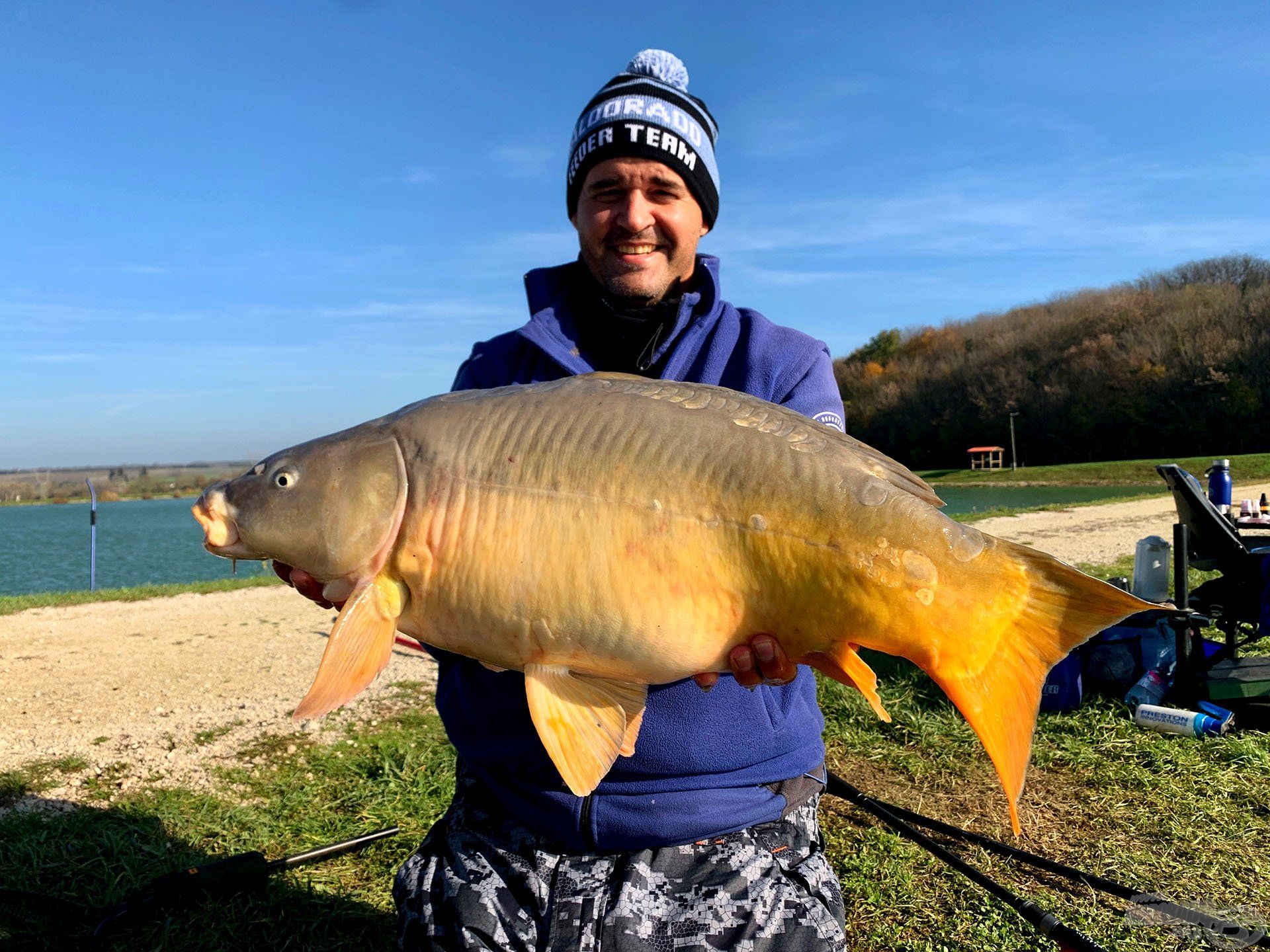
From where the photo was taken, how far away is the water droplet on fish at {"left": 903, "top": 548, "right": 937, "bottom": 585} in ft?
5.38

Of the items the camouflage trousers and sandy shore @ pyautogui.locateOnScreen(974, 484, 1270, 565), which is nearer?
the camouflage trousers

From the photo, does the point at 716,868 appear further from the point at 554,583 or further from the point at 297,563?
the point at 297,563

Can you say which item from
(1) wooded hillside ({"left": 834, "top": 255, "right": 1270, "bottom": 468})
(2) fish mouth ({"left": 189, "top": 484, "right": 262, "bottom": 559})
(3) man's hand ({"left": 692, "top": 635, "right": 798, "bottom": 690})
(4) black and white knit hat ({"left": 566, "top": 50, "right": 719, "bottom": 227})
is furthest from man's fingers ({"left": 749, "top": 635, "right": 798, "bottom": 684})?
(1) wooded hillside ({"left": 834, "top": 255, "right": 1270, "bottom": 468})

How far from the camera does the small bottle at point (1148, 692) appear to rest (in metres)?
4.54

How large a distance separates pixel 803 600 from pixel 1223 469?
6426 millimetres

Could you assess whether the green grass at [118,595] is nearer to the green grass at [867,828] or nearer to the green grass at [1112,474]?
the green grass at [867,828]

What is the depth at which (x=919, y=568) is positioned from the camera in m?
1.64

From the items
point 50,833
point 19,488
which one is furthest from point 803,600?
point 19,488

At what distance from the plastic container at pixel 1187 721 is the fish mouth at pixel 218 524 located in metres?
4.20

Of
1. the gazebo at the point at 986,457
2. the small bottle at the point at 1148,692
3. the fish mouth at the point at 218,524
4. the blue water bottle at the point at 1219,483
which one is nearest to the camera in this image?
the fish mouth at the point at 218,524

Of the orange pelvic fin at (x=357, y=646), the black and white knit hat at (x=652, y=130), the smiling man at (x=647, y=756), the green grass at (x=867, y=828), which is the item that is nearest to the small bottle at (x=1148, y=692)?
the green grass at (x=867, y=828)

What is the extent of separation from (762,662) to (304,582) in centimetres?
103

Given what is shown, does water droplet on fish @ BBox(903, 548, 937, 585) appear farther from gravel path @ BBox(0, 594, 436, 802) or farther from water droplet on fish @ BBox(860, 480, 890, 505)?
gravel path @ BBox(0, 594, 436, 802)

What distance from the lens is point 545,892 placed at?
2.12 metres
